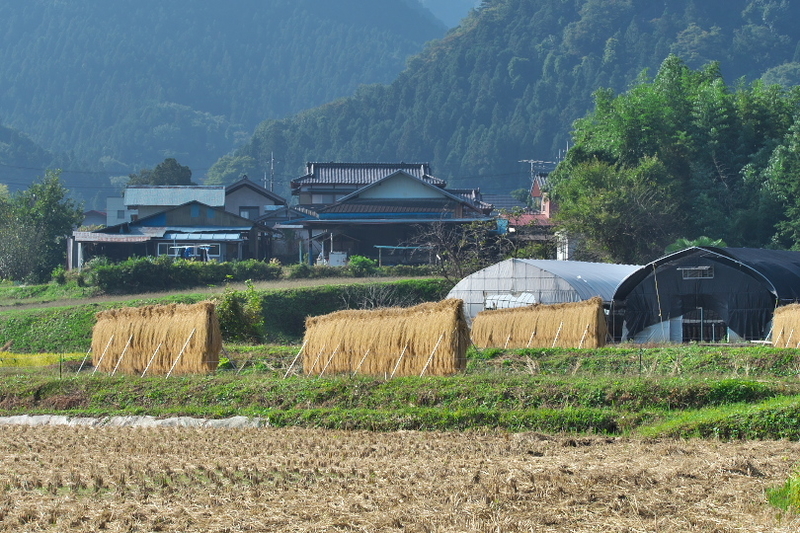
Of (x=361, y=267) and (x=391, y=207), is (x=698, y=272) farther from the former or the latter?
(x=391, y=207)

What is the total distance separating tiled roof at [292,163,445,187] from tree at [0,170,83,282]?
1561 cm

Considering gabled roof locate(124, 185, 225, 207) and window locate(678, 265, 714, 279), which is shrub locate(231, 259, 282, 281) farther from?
window locate(678, 265, 714, 279)

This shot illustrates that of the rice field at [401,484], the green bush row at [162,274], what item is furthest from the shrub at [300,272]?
the rice field at [401,484]

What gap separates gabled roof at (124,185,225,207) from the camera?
6272cm

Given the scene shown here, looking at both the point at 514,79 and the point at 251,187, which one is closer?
the point at 251,187

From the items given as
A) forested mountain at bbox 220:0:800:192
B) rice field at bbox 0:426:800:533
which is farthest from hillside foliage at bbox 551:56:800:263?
forested mountain at bbox 220:0:800:192

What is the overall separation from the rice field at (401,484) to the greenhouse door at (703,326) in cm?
1770

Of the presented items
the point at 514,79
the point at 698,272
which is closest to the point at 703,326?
the point at 698,272

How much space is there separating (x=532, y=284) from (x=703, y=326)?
247 inches

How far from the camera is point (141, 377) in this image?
23188mm

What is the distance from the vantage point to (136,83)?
577 feet

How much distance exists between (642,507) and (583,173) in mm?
40167

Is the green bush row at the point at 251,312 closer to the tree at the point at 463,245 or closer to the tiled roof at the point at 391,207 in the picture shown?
the tree at the point at 463,245

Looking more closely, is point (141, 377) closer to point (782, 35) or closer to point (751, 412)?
point (751, 412)
